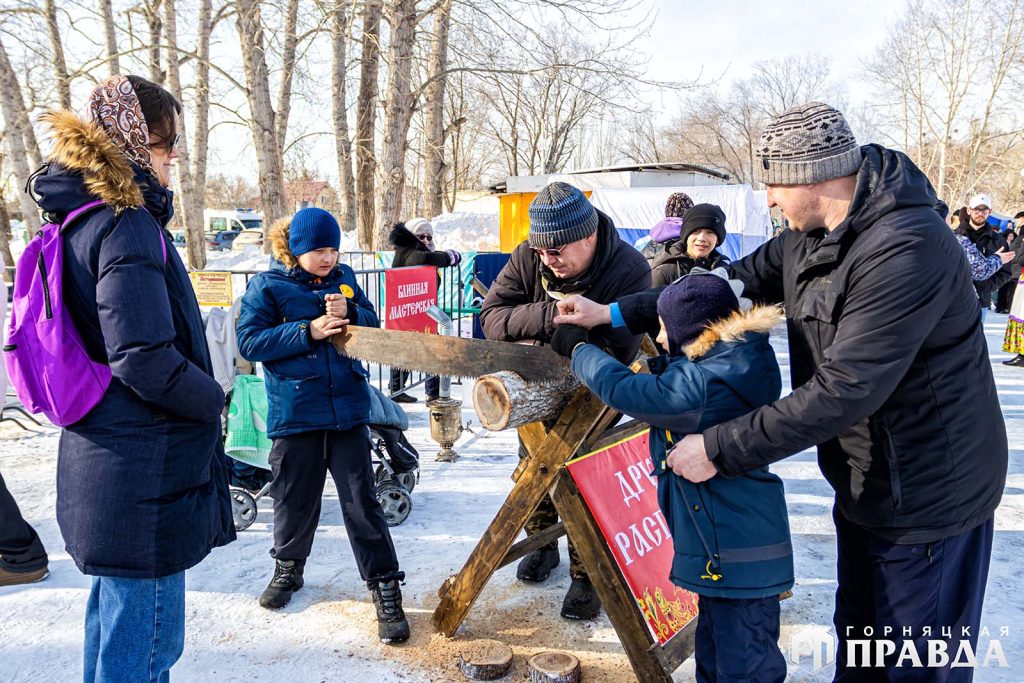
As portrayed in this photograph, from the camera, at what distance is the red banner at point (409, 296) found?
6391 mm

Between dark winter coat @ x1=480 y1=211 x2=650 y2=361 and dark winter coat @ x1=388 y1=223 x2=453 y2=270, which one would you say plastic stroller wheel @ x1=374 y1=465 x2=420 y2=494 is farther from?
dark winter coat @ x1=388 y1=223 x2=453 y2=270

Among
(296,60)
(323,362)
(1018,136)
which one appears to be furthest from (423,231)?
(1018,136)

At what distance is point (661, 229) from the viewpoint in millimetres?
6375

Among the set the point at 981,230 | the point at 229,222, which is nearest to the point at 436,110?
the point at 981,230

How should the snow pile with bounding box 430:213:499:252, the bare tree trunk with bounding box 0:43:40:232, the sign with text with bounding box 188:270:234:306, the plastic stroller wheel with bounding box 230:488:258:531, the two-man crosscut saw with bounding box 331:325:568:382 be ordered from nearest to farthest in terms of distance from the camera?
the two-man crosscut saw with bounding box 331:325:568:382
the plastic stroller wheel with bounding box 230:488:258:531
the sign with text with bounding box 188:270:234:306
the bare tree trunk with bounding box 0:43:40:232
the snow pile with bounding box 430:213:499:252

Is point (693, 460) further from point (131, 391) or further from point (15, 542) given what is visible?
point (15, 542)

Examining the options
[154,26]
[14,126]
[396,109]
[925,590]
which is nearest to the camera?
[925,590]

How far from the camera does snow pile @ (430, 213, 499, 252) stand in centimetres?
2697

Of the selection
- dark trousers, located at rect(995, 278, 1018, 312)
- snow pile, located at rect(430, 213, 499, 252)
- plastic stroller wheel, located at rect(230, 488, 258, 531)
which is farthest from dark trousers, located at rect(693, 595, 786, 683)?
snow pile, located at rect(430, 213, 499, 252)

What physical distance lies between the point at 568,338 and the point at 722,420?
62 centimetres

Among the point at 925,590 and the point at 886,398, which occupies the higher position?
the point at 886,398

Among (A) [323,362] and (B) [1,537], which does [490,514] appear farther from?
(B) [1,537]

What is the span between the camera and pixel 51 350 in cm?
189

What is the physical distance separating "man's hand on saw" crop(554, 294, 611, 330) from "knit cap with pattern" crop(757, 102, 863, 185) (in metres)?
0.73
